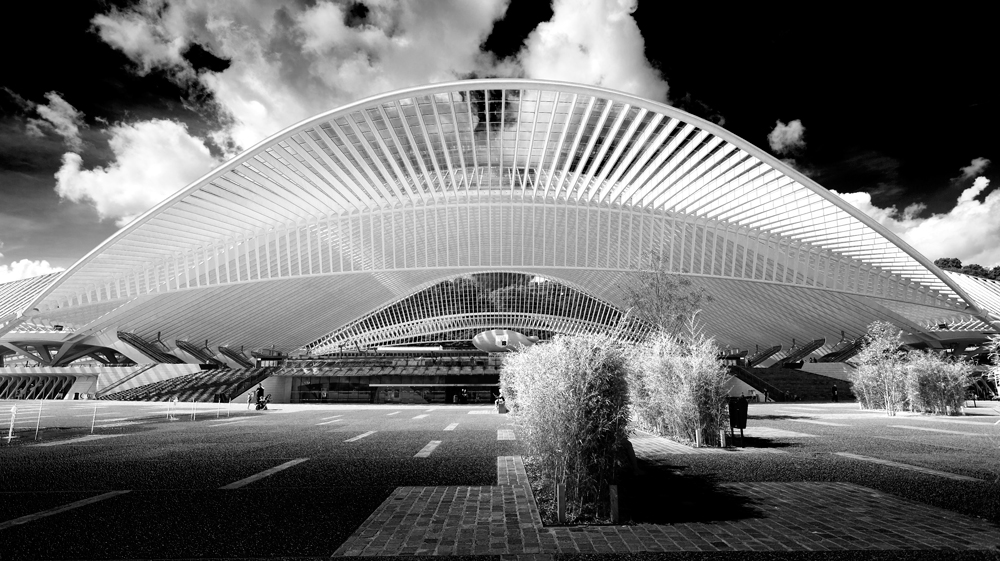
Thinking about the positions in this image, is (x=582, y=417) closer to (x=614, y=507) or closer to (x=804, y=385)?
(x=614, y=507)

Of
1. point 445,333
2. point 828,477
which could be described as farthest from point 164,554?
point 445,333

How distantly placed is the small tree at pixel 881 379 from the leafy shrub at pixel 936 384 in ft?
2.11

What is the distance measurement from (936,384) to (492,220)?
2969 cm

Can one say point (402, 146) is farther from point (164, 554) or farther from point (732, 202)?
point (164, 554)

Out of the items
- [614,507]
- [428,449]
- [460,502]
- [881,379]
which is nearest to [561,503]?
[614,507]

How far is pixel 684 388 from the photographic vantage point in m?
13.2

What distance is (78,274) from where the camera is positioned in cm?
3984

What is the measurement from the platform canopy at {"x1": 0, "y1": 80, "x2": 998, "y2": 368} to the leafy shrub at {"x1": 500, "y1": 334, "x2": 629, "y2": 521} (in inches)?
1045

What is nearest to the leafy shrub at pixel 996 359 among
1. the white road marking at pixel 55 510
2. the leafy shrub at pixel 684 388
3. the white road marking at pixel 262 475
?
the leafy shrub at pixel 684 388

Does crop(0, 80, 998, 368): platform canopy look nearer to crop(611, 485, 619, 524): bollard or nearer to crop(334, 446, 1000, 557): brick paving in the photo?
crop(334, 446, 1000, 557): brick paving

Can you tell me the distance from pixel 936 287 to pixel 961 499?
4955 cm

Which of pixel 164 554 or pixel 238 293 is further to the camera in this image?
pixel 238 293

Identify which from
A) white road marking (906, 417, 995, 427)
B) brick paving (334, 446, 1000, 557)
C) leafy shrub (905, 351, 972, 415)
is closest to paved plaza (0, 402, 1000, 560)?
brick paving (334, 446, 1000, 557)

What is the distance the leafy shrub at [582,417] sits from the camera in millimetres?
5969
